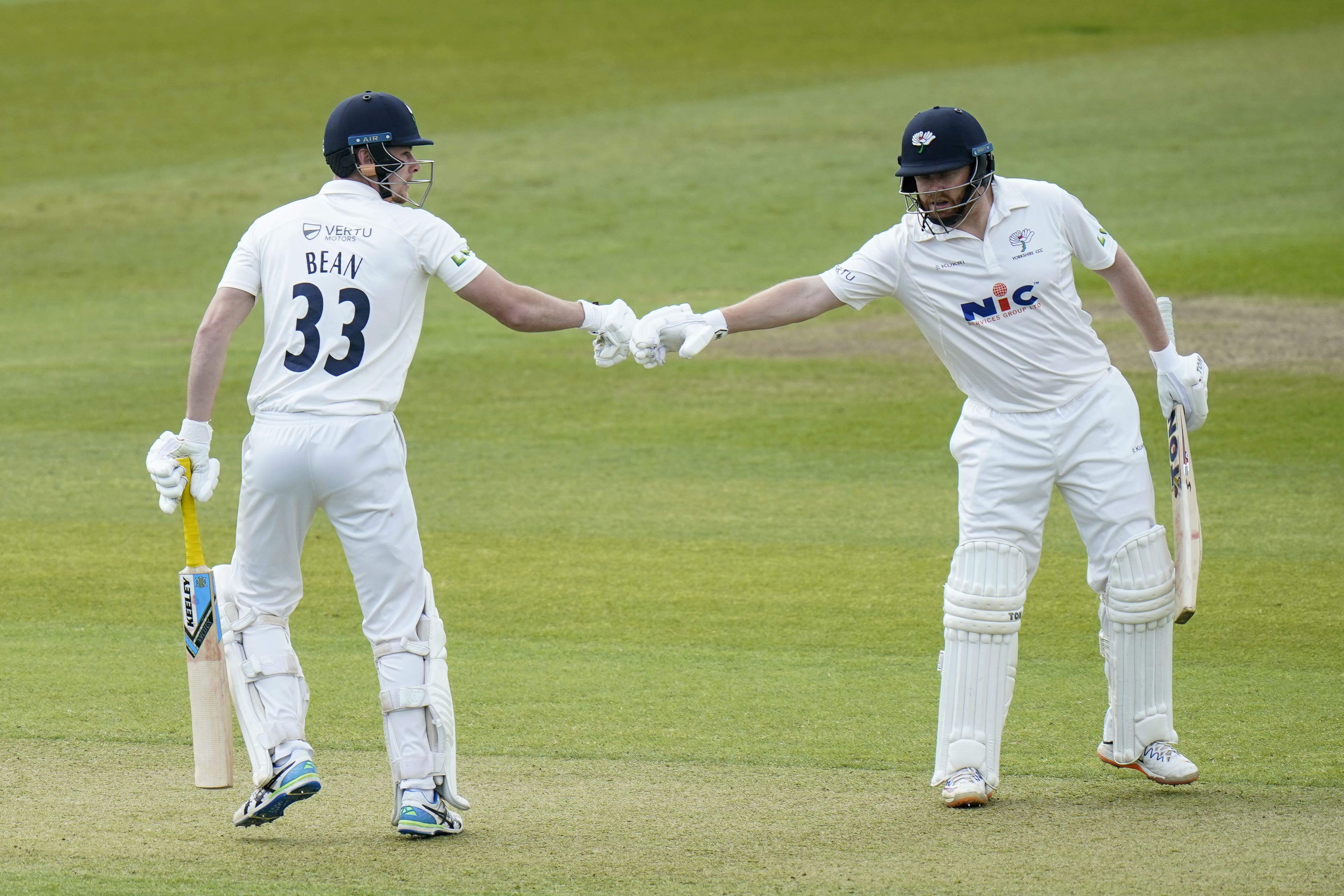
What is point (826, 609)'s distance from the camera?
7.43 metres

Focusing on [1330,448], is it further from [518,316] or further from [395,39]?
[395,39]

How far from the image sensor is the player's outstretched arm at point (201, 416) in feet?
15.7

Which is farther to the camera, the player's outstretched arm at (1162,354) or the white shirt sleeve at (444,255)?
the player's outstretched arm at (1162,354)

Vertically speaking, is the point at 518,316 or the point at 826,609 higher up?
the point at 518,316

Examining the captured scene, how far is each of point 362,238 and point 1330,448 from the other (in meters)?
7.85

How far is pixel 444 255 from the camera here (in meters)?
4.85

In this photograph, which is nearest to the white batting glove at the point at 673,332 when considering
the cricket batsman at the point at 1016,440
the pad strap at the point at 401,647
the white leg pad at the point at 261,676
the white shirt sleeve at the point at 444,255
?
the cricket batsman at the point at 1016,440

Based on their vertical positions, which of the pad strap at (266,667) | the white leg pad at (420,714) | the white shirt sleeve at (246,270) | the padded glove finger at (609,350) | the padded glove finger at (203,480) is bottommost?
the white leg pad at (420,714)

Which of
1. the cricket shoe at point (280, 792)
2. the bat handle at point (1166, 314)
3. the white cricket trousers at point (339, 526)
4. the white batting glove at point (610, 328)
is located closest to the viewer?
the cricket shoe at point (280, 792)

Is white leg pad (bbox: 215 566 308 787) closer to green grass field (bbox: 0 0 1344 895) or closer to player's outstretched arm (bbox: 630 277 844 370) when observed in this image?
green grass field (bbox: 0 0 1344 895)

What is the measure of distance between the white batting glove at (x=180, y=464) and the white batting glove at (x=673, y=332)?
141 centimetres

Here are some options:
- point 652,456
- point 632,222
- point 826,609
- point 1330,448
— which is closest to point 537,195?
point 632,222

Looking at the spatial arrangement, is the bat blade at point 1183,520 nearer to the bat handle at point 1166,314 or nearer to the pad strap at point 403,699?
the bat handle at point 1166,314

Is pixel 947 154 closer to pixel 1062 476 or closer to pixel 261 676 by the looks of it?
pixel 1062 476
